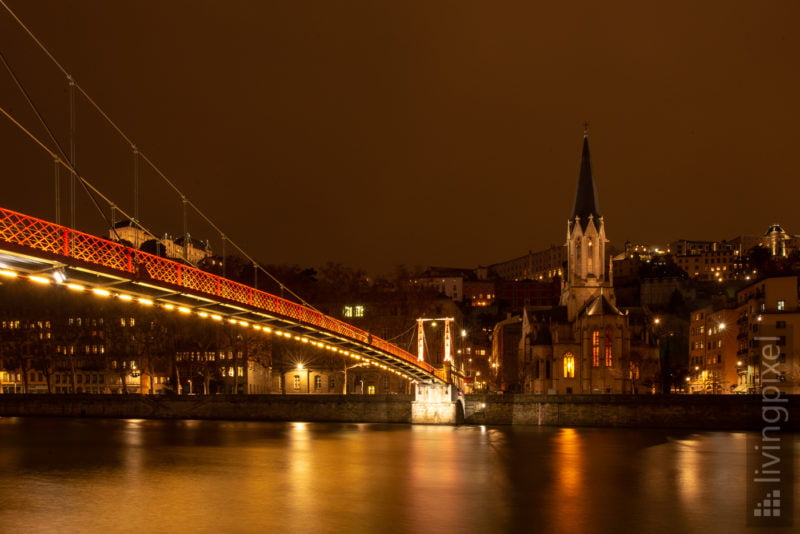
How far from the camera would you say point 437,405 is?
203 ft

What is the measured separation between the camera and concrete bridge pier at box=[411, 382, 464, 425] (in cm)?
6128

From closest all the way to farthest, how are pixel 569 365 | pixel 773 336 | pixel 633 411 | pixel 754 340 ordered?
1. pixel 633 411
2. pixel 773 336
3. pixel 754 340
4. pixel 569 365

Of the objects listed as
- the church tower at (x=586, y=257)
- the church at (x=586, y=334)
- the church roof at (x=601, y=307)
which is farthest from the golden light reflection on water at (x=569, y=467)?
the church tower at (x=586, y=257)

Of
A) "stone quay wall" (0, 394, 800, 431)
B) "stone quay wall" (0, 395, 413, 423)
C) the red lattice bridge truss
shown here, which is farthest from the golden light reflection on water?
"stone quay wall" (0, 395, 413, 423)

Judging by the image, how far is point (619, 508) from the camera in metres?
25.2

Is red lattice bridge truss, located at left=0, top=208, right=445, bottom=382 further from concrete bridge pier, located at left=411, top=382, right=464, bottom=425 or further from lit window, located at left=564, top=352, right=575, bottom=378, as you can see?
lit window, located at left=564, top=352, right=575, bottom=378

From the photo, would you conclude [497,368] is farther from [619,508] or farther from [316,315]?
[619,508]

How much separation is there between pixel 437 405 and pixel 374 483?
104 feet

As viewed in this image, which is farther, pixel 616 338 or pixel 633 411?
pixel 616 338

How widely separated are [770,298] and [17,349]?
6603 centimetres

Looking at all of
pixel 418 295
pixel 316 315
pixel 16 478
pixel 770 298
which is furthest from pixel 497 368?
pixel 16 478

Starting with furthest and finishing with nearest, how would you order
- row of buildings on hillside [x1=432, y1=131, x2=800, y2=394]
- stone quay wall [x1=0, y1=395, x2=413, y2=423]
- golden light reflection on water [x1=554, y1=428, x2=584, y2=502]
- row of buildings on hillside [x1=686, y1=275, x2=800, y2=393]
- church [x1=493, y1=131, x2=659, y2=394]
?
1. church [x1=493, y1=131, x2=659, y2=394]
2. row of buildings on hillside [x1=432, y1=131, x2=800, y2=394]
3. row of buildings on hillside [x1=686, y1=275, x2=800, y2=393]
4. stone quay wall [x1=0, y1=395, x2=413, y2=423]
5. golden light reflection on water [x1=554, y1=428, x2=584, y2=502]

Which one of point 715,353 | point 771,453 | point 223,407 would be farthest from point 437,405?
point 715,353

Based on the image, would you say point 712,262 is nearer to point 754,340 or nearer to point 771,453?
point 754,340
